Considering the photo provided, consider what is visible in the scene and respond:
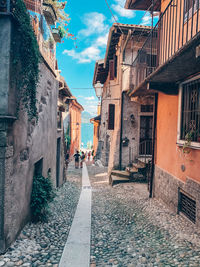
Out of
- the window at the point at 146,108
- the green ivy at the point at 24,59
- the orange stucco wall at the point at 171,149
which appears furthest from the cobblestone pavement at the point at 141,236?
the window at the point at 146,108

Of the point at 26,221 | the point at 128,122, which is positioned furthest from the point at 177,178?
the point at 128,122

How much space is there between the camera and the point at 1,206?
3346 mm

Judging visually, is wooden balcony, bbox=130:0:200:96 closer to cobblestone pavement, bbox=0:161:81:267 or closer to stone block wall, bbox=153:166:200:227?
stone block wall, bbox=153:166:200:227

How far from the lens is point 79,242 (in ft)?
14.0

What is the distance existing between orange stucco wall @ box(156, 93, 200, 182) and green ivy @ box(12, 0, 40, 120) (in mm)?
3903

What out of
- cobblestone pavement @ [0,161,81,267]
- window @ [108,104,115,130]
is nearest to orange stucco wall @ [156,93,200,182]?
cobblestone pavement @ [0,161,81,267]

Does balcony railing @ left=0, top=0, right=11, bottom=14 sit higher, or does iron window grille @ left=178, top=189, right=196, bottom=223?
balcony railing @ left=0, top=0, right=11, bottom=14

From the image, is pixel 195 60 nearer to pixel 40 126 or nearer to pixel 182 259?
pixel 182 259

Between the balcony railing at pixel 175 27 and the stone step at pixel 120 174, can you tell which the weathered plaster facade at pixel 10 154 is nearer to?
the balcony railing at pixel 175 27

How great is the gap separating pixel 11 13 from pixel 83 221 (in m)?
5.02

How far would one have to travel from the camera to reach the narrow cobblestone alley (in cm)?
347

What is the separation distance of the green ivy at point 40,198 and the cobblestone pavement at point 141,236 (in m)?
1.36

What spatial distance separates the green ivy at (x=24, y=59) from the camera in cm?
354

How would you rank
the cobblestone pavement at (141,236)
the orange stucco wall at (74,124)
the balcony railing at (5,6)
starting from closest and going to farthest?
the balcony railing at (5,6) < the cobblestone pavement at (141,236) < the orange stucco wall at (74,124)
